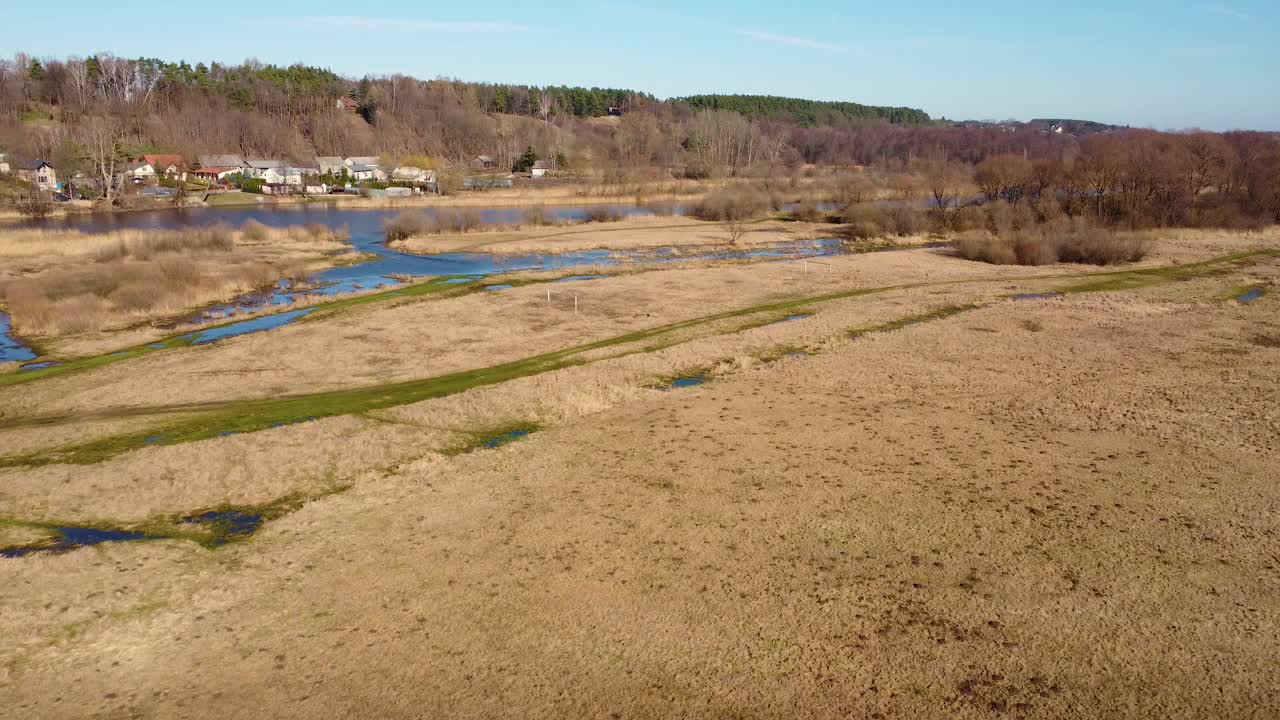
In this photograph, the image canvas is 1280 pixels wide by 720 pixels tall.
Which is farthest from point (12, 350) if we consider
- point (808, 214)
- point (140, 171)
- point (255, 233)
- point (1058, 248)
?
point (140, 171)

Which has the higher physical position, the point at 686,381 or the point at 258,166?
the point at 258,166

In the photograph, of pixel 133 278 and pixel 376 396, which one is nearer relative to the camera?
pixel 376 396

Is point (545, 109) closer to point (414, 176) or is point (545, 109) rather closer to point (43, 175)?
point (414, 176)

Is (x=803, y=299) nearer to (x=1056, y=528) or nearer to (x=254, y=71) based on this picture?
(x=1056, y=528)

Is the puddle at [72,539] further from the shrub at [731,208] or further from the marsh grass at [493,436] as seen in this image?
the shrub at [731,208]

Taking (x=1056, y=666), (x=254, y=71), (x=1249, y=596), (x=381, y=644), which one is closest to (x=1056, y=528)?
(x=1249, y=596)

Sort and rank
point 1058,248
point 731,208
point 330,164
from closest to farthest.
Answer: point 1058,248
point 731,208
point 330,164

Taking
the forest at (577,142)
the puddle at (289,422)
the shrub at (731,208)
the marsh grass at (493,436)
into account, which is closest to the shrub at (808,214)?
the shrub at (731,208)
